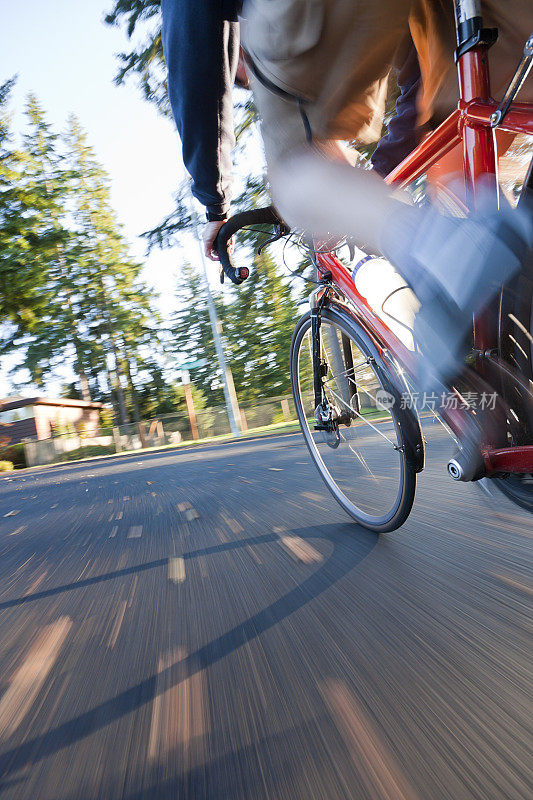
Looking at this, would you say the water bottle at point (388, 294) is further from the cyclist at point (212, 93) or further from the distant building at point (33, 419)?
the distant building at point (33, 419)

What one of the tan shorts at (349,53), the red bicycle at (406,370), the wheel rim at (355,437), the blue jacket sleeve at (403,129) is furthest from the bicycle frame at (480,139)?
the wheel rim at (355,437)

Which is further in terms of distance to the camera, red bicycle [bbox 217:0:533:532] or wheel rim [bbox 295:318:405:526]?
wheel rim [bbox 295:318:405:526]

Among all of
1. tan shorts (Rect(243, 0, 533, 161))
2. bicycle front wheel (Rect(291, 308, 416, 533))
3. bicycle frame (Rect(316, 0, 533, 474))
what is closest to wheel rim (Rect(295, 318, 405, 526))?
bicycle front wheel (Rect(291, 308, 416, 533))

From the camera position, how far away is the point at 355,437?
7.75 feet

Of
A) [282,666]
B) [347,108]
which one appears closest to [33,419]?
[347,108]

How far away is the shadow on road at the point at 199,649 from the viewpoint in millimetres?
1005

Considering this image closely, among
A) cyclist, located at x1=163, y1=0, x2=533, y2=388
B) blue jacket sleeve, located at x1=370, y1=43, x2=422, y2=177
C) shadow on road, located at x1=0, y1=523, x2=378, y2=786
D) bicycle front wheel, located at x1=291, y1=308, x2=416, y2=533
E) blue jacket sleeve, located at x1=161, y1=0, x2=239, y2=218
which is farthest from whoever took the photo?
bicycle front wheel, located at x1=291, y1=308, x2=416, y2=533

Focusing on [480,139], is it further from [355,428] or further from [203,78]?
[355,428]

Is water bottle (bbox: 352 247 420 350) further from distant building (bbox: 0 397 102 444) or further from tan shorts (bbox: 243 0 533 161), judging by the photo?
distant building (bbox: 0 397 102 444)

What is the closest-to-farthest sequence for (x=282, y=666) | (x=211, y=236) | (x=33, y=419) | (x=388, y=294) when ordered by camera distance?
(x=282, y=666) → (x=388, y=294) → (x=211, y=236) → (x=33, y=419)

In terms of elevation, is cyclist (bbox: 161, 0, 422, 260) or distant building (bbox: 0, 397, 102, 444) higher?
distant building (bbox: 0, 397, 102, 444)

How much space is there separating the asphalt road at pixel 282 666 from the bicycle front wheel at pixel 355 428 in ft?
0.50

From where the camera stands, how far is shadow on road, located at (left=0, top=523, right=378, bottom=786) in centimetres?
100

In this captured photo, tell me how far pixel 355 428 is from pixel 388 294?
90cm
